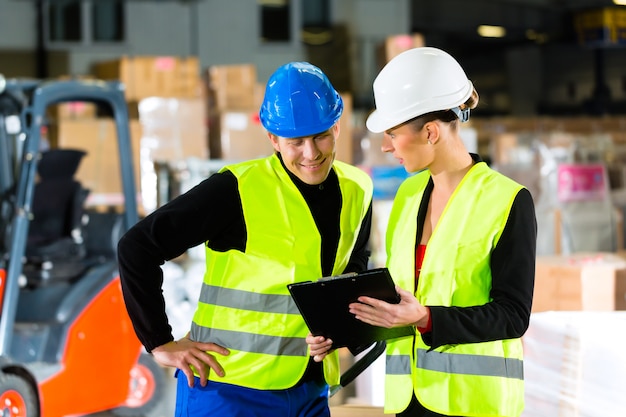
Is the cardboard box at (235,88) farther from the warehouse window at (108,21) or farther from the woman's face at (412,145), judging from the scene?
the woman's face at (412,145)

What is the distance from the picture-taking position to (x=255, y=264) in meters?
2.46

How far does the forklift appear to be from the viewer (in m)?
5.05

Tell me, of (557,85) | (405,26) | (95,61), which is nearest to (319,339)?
(95,61)

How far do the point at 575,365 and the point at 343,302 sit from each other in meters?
1.56

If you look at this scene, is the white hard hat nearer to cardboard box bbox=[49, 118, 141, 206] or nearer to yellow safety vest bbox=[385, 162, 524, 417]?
yellow safety vest bbox=[385, 162, 524, 417]

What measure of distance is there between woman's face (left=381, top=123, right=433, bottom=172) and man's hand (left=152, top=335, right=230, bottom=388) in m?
0.67

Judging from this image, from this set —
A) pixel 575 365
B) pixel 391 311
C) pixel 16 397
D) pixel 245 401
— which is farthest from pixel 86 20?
pixel 391 311

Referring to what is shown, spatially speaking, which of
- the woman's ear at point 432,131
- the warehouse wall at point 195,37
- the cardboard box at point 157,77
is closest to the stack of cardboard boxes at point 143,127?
the cardboard box at point 157,77

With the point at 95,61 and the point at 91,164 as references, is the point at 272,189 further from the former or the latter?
the point at 95,61

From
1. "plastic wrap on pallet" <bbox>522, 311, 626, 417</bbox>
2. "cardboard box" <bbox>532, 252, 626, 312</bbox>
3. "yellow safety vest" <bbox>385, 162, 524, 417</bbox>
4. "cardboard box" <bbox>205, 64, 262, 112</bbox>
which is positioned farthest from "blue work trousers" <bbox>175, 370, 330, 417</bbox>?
"cardboard box" <bbox>205, 64, 262, 112</bbox>

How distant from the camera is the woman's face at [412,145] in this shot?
7.59 ft

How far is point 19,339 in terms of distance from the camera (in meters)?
5.39

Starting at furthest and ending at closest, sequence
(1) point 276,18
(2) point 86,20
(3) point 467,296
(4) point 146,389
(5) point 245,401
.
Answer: (1) point 276,18
(2) point 86,20
(4) point 146,389
(5) point 245,401
(3) point 467,296

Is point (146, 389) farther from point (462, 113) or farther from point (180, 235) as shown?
point (462, 113)
